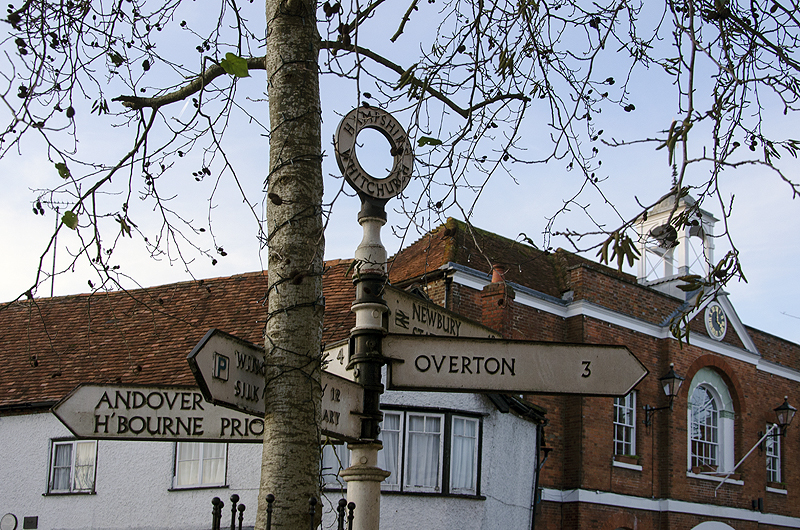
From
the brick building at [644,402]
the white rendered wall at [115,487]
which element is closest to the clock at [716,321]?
the brick building at [644,402]

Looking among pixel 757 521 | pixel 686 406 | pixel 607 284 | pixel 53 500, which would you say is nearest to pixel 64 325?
pixel 53 500

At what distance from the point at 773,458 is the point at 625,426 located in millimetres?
6250

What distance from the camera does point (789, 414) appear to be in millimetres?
22344

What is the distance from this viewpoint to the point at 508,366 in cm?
430

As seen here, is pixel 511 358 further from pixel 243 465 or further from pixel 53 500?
pixel 53 500

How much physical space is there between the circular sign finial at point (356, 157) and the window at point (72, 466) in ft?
35.5

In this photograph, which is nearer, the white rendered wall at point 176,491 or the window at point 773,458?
the white rendered wall at point 176,491

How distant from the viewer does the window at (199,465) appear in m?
13.2

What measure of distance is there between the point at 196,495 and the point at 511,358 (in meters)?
9.93

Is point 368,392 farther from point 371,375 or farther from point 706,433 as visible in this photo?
point 706,433

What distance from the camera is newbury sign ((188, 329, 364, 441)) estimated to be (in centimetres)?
351

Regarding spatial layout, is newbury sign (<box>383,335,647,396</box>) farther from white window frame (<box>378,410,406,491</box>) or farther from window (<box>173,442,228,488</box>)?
window (<box>173,442,228,488</box>)

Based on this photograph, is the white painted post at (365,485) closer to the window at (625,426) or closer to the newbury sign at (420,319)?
the newbury sign at (420,319)

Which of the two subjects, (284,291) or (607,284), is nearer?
(284,291)
